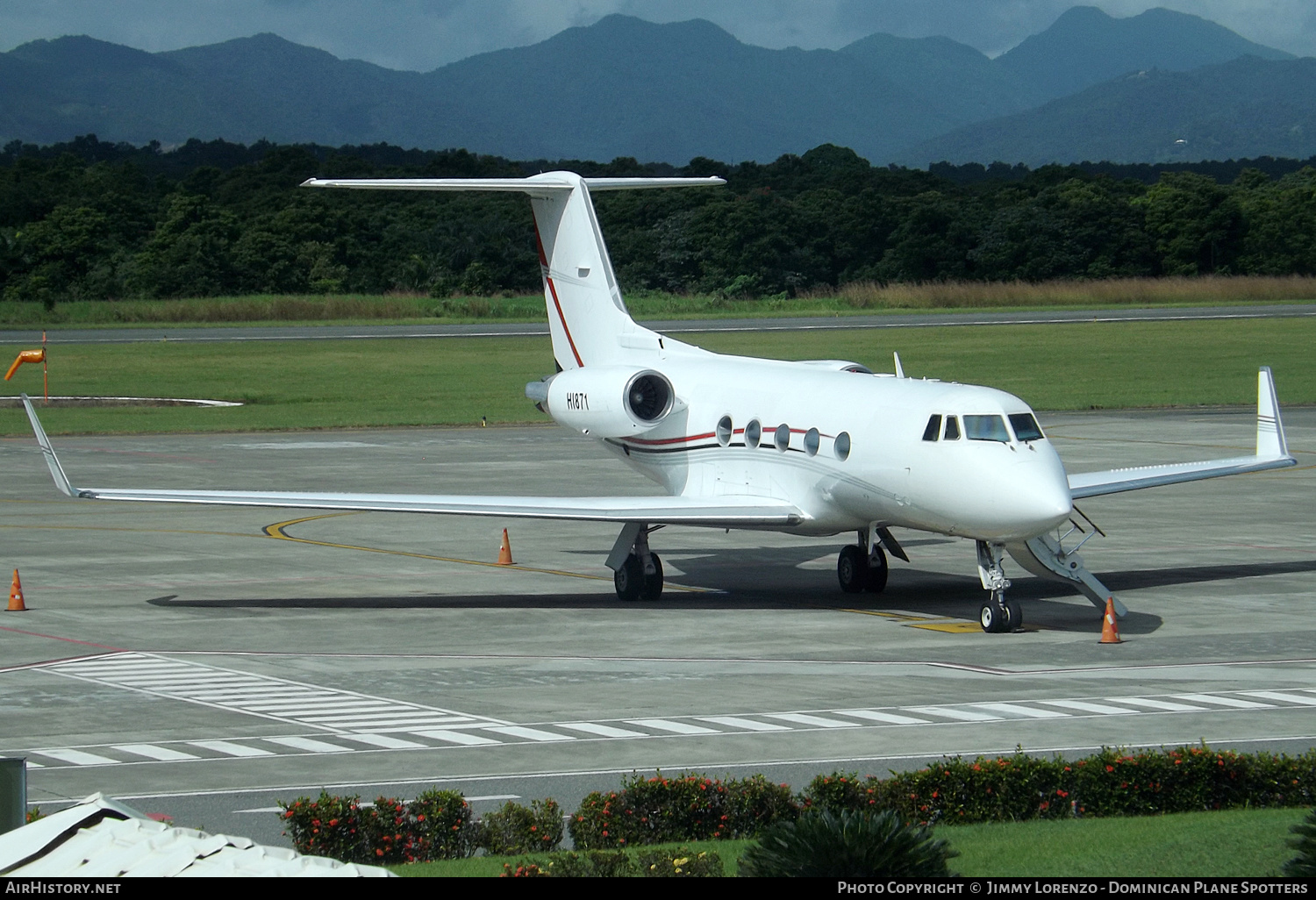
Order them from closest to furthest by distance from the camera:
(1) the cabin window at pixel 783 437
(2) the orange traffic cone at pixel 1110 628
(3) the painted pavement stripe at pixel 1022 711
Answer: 1. (3) the painted pavement stripe at pixel 1022 711
2. (2) the orange traffic cone at pixel 1110 628
3. (1) the cabin window at pixel 783 437

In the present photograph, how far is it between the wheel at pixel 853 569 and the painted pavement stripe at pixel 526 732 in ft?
31.9

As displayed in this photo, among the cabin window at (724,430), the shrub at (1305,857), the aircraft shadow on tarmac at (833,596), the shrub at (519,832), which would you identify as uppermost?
the cabin window at (724,430)

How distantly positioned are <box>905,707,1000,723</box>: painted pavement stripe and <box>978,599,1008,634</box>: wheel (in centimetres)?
464

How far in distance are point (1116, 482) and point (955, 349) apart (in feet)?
169

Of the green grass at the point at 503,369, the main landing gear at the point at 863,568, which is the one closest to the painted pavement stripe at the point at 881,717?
the main landing gear at the point at 863,568

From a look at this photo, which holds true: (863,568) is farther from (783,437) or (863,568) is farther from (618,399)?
(618,399)

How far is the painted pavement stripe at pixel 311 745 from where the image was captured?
53.2 feet

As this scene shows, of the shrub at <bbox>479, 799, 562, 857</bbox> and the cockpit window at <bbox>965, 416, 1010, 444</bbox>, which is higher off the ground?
the cockpit window at <bbox>965, 416, 1010, 444</bbox>

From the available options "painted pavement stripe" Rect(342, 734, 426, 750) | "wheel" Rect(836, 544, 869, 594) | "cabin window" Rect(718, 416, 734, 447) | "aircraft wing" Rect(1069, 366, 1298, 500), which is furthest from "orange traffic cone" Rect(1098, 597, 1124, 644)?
"painted pavement stripe" Rect(342, 734, 426, 750)

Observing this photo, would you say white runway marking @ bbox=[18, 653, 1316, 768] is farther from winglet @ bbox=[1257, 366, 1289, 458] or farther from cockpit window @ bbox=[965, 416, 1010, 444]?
winglet @ bbox=[1257, 366, 1289, 458]

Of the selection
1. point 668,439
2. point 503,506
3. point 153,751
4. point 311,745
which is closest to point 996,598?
point 668,439

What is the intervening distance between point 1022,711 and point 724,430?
978 cm

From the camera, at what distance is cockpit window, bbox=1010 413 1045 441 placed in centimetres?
2233

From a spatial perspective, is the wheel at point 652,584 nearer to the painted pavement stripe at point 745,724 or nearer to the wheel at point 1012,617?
the wheel at point 1012,617
